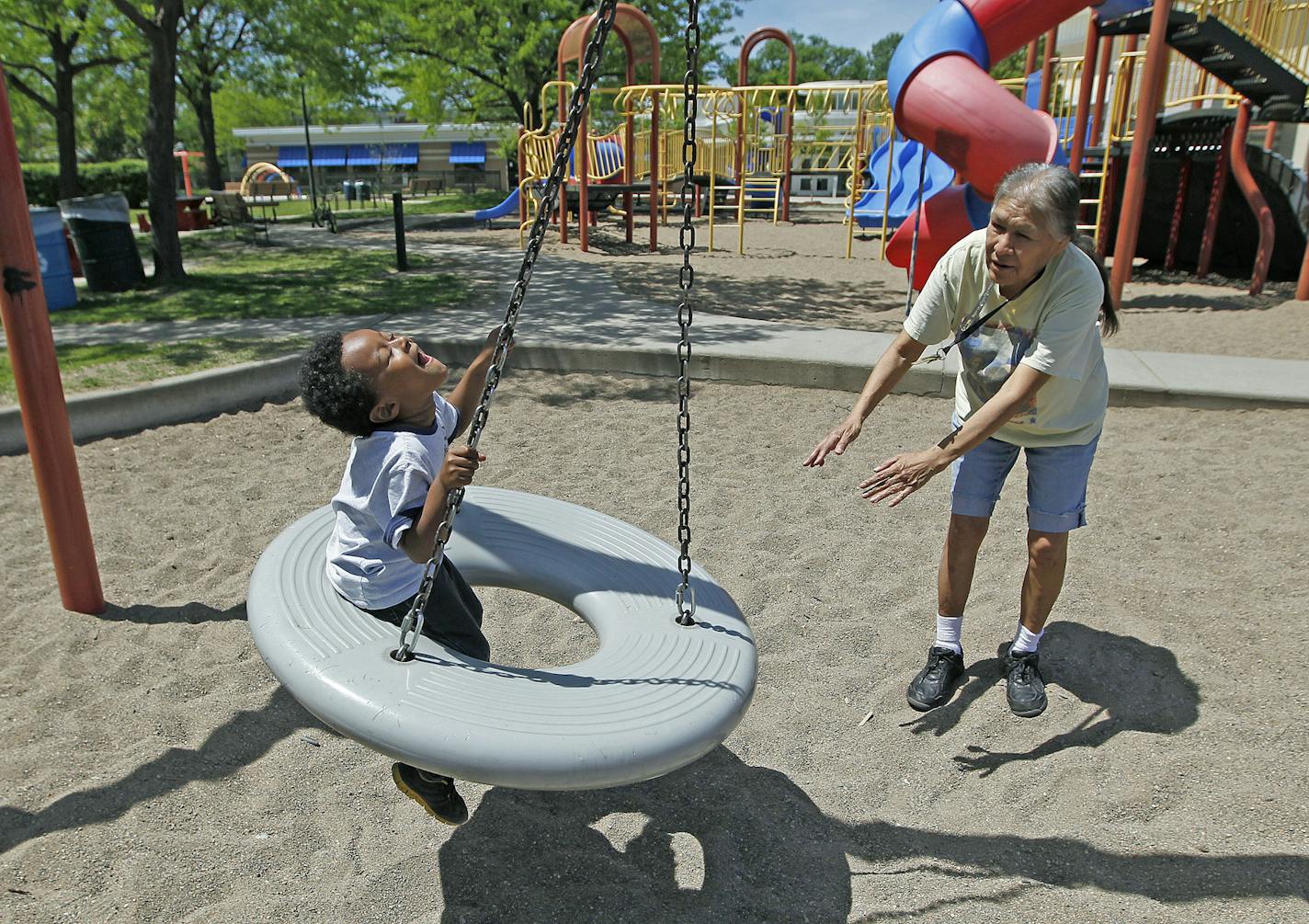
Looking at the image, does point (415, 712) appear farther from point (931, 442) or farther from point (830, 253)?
point (830, 253)

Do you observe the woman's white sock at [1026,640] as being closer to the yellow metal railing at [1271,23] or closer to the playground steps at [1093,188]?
the playground steps at [1093,188]

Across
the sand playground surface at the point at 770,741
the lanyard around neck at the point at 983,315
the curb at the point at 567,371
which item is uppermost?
the lanyard around neck at the point at 983,315

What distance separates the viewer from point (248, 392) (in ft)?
18.8

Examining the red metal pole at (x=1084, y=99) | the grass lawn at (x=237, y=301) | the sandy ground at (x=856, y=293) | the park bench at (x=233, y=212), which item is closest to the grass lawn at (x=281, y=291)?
the grass lawn at (x=237, y=301)

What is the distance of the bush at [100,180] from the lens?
92.3 ft

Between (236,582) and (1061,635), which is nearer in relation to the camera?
(1061,635)

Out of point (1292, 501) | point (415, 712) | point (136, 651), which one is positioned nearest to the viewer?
point (415, 712)

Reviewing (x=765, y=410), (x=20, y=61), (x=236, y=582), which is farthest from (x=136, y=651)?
(x=20, y=61)

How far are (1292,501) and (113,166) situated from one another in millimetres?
37220

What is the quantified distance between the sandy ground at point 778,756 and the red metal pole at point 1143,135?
4570mm

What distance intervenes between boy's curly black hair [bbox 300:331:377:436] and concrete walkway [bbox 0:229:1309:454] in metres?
3.91

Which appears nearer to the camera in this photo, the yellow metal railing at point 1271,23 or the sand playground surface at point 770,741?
the sand playground surface at point 770,741

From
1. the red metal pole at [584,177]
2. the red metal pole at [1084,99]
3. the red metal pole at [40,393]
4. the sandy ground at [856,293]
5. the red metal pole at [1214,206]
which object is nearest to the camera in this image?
the red metal pole at [40,393]

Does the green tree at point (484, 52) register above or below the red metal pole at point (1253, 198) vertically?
above
